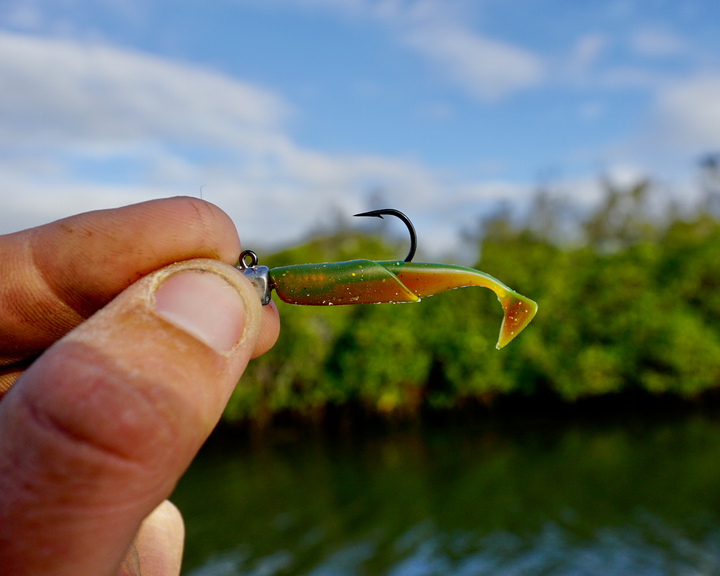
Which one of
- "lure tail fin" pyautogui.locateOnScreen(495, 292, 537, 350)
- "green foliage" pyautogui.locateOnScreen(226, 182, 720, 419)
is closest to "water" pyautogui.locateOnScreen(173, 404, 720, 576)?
"green foliage" pyautogui.locateOnScreen(226, 182, 720, 419)

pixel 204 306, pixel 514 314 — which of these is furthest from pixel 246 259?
pixel 514 314

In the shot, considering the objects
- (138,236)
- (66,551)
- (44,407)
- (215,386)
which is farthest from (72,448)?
(138,236)

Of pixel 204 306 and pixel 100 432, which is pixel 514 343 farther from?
pixel 100 432

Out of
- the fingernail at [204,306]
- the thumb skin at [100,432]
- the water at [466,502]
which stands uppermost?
the fingernail at [204,306]

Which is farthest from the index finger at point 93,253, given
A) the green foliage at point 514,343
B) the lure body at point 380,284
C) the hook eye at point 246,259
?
the green foliage at point 514,343

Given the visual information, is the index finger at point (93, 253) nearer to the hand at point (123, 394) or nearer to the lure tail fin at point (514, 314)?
the hand at point (123, 394)

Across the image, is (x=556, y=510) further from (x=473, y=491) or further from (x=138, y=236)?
(x=138, y=236)

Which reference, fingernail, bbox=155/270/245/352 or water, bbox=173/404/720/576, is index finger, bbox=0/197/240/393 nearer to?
fingernail, bbox=155/270/245/352
